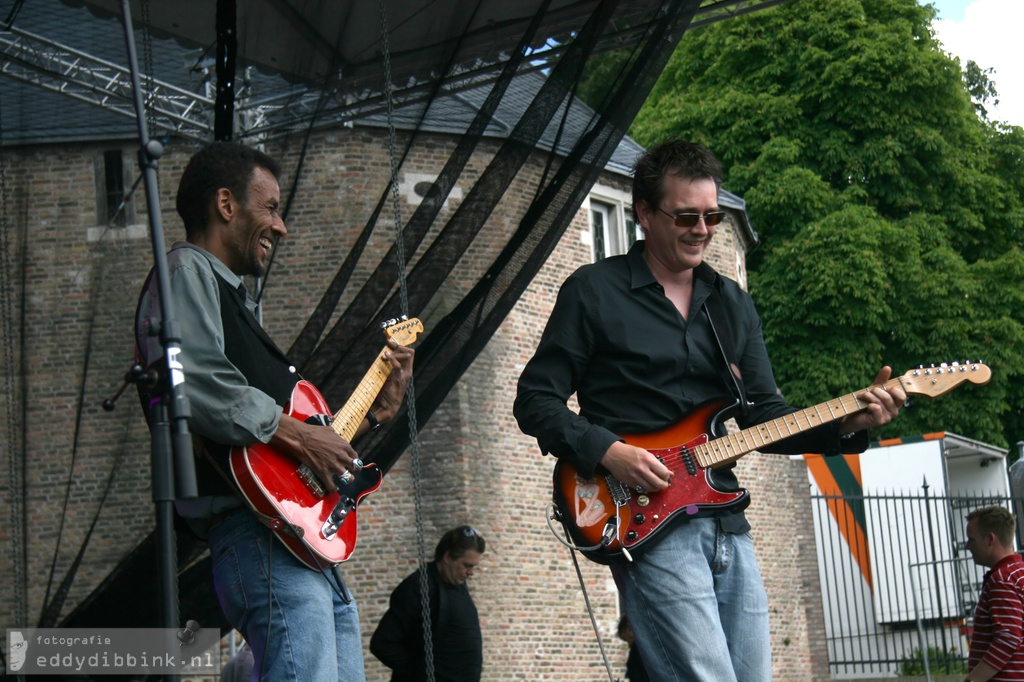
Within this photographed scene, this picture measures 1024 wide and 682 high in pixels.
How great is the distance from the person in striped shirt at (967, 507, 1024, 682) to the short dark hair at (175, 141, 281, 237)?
15.8 feet

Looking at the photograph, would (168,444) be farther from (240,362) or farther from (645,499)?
(645,499)

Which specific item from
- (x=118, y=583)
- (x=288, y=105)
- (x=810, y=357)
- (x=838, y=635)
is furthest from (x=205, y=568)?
(x=810, y=357)

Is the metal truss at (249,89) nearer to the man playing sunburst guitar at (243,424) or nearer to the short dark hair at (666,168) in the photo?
the short dark hair at (666,168)

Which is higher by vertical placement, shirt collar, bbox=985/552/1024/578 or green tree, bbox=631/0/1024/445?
green tree, bbox=631/0/1024/445

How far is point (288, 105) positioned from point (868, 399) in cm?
351

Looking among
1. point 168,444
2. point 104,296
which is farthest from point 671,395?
point 104,296

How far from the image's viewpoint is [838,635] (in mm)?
22219

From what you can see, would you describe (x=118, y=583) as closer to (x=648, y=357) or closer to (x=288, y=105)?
(x=288, y=105)

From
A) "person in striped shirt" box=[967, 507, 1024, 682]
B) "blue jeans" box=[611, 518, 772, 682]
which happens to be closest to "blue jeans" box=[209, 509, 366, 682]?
"blue jeans" box=[611, 518, 772, 682]

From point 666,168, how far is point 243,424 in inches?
63.1

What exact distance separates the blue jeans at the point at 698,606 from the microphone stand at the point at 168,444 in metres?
1.37

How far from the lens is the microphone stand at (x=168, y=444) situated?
3344mm

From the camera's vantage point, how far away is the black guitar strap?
4.18 metres

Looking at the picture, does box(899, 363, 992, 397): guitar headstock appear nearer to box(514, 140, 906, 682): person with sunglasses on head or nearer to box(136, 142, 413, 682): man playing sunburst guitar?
box(514, 140, 906, 682): person with sunglasses on head
